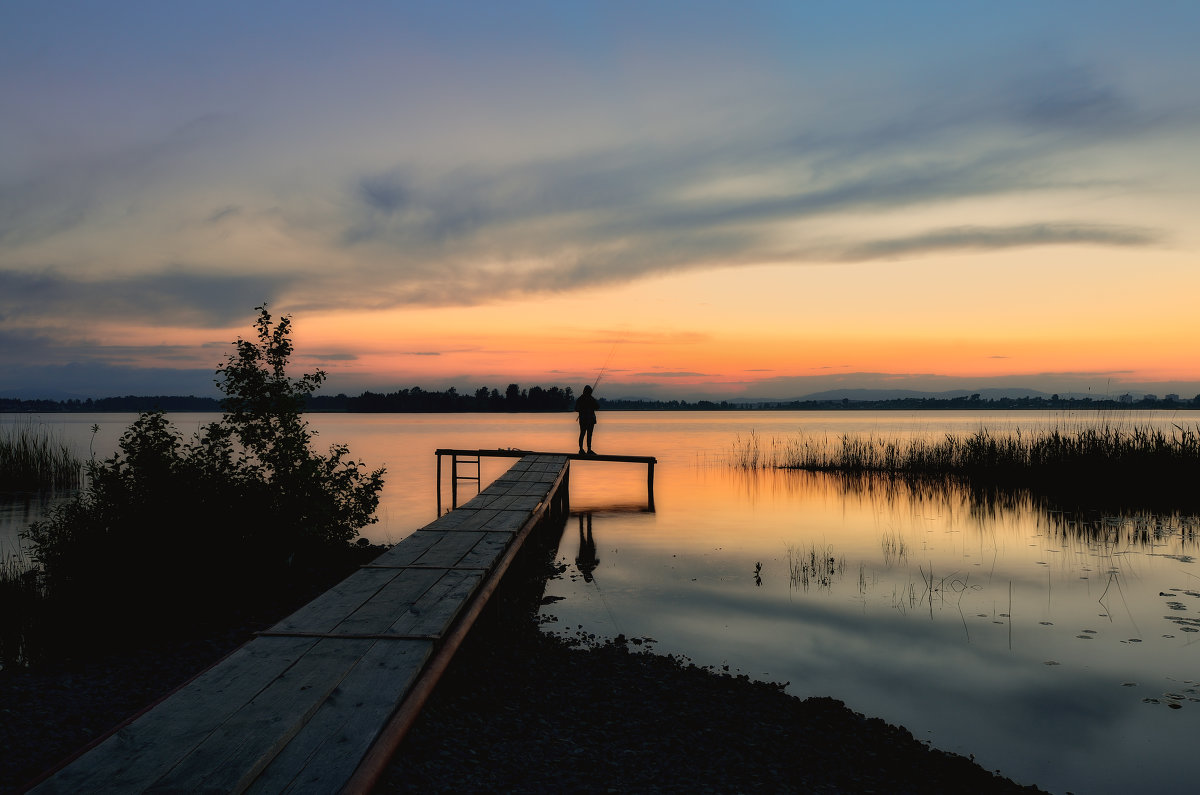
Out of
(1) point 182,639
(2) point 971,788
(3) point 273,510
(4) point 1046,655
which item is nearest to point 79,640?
(1) point 182,639

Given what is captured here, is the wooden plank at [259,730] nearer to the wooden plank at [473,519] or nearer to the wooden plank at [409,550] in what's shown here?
the wooden plank at [409,550]

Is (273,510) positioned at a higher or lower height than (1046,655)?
higher

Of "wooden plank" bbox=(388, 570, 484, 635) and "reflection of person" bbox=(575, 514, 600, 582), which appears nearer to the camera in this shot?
"wooden plank" bbox=(388, 570, 484, 635)

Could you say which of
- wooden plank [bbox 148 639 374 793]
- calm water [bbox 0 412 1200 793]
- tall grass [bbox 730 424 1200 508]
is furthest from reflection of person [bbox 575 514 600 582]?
tall grass [bbox 730 424 1200 508]

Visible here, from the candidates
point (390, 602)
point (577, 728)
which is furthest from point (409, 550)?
point (577, 728)

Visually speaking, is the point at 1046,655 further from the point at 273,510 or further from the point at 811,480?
the point at 811,480

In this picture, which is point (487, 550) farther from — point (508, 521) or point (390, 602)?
point (390, 602)

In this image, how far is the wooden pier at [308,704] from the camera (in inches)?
116

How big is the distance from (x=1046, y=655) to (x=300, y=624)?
801cm

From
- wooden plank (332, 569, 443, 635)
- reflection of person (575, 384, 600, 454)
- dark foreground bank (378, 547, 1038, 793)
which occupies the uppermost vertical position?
reflection of person (575, 384, 600, 454)

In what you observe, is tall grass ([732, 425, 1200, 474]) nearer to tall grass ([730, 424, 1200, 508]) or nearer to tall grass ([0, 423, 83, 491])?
tall grass ([730, 424, 1200, 508])

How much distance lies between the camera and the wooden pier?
9.69ft

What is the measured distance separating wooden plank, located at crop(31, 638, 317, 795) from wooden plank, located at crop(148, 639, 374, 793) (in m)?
0.06

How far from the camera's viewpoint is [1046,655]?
27.3 feet
